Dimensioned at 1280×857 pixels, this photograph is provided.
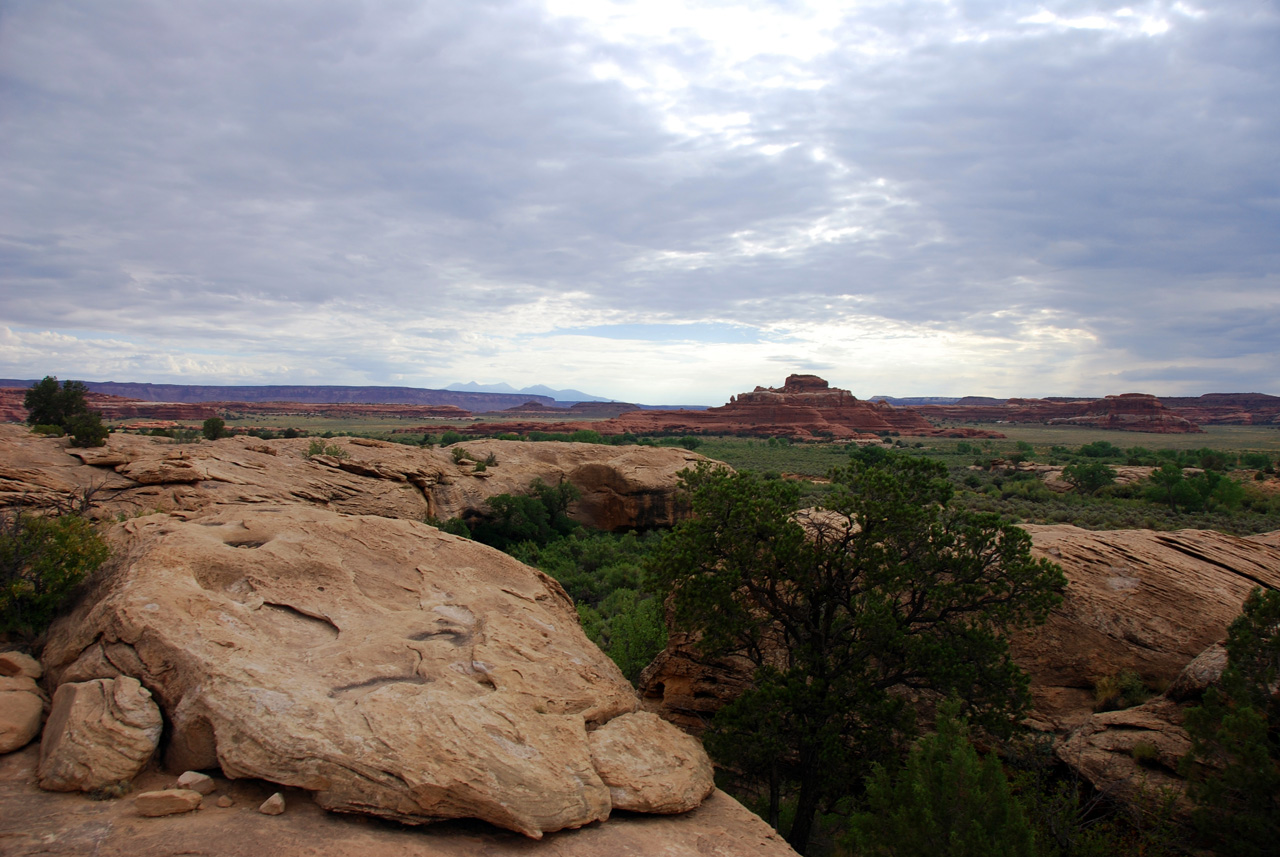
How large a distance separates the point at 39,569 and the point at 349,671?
4577 millimetres

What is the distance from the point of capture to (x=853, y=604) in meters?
9.76

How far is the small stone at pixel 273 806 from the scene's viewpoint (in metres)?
5.17

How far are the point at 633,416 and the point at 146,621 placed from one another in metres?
111

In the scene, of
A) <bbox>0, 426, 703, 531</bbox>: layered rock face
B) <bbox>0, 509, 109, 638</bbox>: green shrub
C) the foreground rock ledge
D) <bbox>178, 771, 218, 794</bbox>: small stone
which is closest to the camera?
<bbox>178, 771, 218, 794</bbox>: small stone

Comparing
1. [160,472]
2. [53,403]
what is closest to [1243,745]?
[160,472]

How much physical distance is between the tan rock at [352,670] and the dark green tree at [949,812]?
2.98 metres

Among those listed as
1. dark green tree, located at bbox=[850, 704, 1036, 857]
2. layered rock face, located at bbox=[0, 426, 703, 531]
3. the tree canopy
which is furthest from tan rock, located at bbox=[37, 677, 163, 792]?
the tree canopy

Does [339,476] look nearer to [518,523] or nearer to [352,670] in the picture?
[518,523]

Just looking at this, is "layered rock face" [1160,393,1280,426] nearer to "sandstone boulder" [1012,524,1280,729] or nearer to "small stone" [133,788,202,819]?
"sandstone boulder" [1012,524,1280,729]

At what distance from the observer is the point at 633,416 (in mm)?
117000

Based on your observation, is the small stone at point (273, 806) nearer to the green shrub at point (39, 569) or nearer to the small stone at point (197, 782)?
the small stone at point (197, 782)

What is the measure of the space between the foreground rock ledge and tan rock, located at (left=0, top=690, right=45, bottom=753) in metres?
0.33

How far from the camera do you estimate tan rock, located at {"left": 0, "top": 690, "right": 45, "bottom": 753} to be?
18.3 feet

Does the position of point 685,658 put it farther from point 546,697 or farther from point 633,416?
point 633,416
